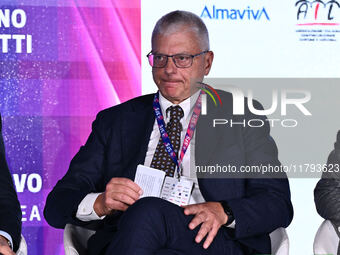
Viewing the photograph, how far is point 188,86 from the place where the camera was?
10.8ft

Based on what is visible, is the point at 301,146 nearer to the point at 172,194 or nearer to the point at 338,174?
Answer: the point at 338,174

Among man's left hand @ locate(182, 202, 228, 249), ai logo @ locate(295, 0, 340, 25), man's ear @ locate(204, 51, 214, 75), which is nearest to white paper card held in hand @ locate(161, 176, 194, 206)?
man's left hand @ locate(182, 202, 228, 249)

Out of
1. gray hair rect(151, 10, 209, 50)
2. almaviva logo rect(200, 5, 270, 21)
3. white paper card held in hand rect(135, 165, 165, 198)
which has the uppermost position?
almaviva logo rect(200, 5, 270, 21)

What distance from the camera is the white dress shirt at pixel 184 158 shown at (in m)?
3.01

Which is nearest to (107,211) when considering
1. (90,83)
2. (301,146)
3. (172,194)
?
(172,194)

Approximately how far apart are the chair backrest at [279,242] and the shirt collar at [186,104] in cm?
75

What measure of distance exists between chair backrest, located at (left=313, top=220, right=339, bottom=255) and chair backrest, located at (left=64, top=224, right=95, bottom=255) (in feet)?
3.58

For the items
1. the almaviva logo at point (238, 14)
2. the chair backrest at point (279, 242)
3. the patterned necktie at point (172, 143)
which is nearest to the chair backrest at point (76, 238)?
the patterned necktie at point (172, 143)

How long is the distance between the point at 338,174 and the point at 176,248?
3.17 ft

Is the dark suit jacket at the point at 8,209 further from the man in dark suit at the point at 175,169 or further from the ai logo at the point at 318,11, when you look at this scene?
the ai logo at the point at 318,11

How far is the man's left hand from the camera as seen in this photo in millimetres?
2564

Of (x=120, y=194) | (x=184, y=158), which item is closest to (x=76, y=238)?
(x=120, y=194)

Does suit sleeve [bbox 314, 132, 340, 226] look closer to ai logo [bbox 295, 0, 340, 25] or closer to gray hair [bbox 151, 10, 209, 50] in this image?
gray hair [bbox 151, 10, 209, 50]

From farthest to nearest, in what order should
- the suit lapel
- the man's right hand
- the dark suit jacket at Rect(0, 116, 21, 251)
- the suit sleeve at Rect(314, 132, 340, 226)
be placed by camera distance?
1. the suit lapel
2. the suit sleeve at Rect(314, 132, 340, 226)
3. the man's right hand
4. the dark suit jacket at Rect(0, 116, 21, 251)
